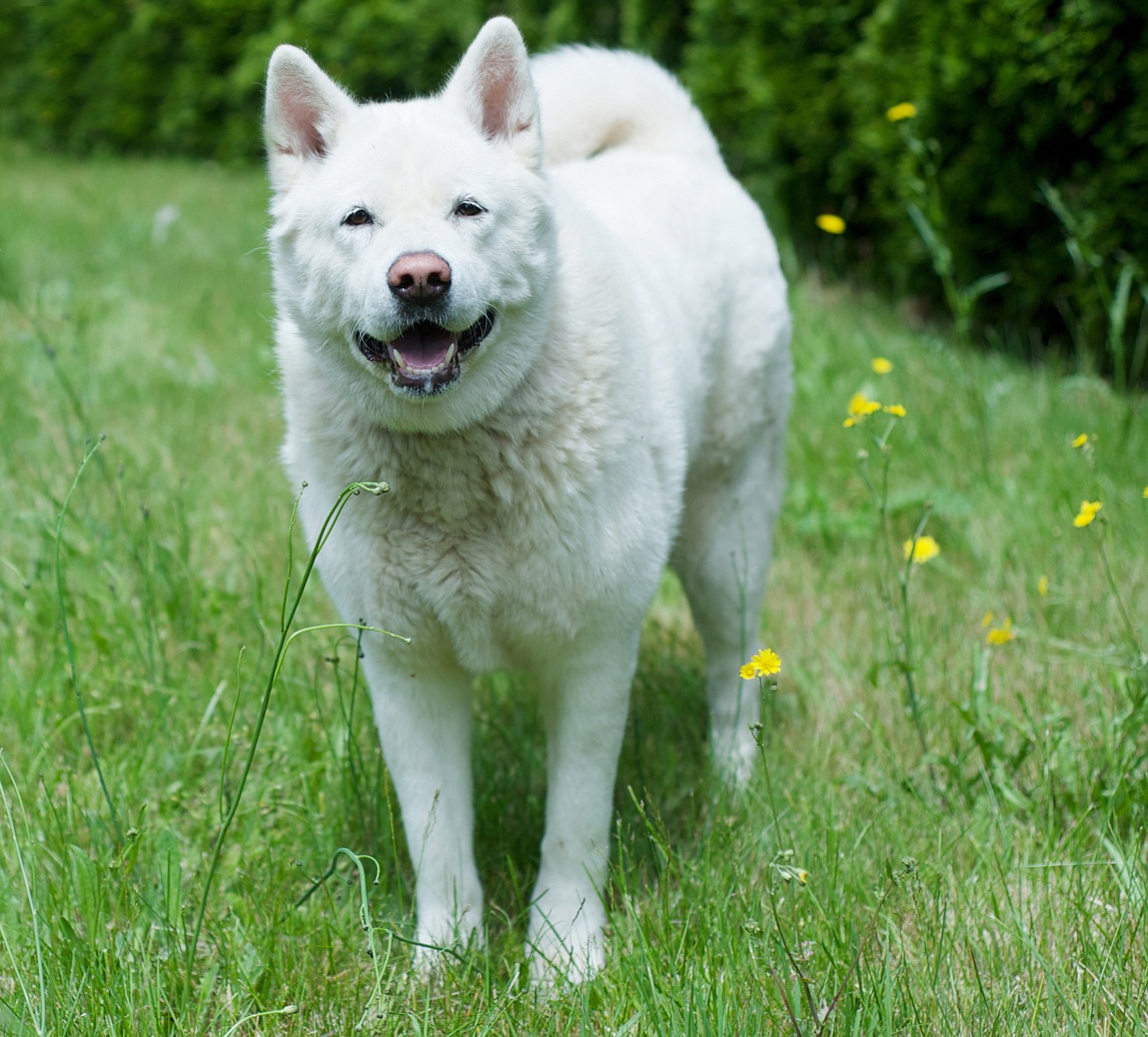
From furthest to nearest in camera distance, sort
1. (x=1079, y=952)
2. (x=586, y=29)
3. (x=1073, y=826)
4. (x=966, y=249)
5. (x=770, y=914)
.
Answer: (x=586, y=29) < (x=966, y=249) < (x=1073, y=826) < (x=770, y=914) < (x=1079, y=952)

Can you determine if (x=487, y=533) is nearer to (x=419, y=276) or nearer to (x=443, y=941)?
(x=419, y=276)

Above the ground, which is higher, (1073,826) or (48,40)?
(48,40)

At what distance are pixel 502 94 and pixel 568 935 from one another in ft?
5.20

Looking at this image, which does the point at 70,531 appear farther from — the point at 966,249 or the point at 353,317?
the point at 966,249

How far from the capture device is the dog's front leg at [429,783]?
2.29 metres

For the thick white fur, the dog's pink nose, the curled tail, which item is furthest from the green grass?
the curled tail

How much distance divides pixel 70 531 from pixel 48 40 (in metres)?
11.2

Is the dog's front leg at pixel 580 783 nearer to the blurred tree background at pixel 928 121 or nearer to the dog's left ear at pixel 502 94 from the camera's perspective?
the dog's left ear at pixel 502 94

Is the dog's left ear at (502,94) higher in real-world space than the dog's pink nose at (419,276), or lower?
higher

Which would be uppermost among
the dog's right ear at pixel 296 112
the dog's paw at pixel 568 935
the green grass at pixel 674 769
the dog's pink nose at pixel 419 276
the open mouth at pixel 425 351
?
the dog's right ear at pixel 296 112

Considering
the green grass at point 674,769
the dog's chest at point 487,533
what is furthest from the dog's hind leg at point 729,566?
the dog's chest at point 487,533

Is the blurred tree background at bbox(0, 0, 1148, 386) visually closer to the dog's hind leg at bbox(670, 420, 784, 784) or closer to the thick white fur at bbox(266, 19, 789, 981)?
the thick white fur at bbox(266, 19, 789, 981)

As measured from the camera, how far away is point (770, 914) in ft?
6.97

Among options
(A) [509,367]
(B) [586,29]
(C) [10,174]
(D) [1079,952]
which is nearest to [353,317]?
(A) [509,367]
